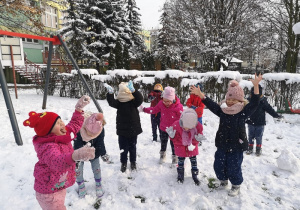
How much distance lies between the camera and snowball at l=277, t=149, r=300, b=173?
3.43 meters

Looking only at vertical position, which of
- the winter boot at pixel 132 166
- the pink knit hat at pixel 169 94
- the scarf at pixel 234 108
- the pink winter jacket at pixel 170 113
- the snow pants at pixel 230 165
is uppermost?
the pink knit hat at pixel 169 94

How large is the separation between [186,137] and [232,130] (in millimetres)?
Answer: 656

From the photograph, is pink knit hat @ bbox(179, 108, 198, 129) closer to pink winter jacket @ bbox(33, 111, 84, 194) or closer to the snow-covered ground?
the snow-covered ground

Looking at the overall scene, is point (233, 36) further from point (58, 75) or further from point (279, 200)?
point (279, 200)

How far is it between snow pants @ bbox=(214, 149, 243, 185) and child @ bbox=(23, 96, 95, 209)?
2020mm

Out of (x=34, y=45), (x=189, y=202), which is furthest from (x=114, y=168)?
(x=34, y=45)

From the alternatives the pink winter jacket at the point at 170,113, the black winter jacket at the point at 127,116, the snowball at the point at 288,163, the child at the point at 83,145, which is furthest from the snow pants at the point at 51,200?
the snowball at the point at 288,163

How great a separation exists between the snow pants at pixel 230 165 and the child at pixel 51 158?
6.63 ft

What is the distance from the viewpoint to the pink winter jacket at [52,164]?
1.63 meters

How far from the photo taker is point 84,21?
64.8ft

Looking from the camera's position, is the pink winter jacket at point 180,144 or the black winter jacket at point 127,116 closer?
the pink winter jacket at point 180,144

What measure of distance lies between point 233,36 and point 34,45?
25803mm

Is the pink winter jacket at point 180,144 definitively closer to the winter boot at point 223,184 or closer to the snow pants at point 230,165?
the snow pants at point 230,165

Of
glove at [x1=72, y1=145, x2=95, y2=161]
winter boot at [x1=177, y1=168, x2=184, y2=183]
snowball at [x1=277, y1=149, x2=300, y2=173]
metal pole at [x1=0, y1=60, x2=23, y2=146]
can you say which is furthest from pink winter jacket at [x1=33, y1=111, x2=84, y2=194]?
snowball at [x1=277, y1=149, x2=300, y2=173]
